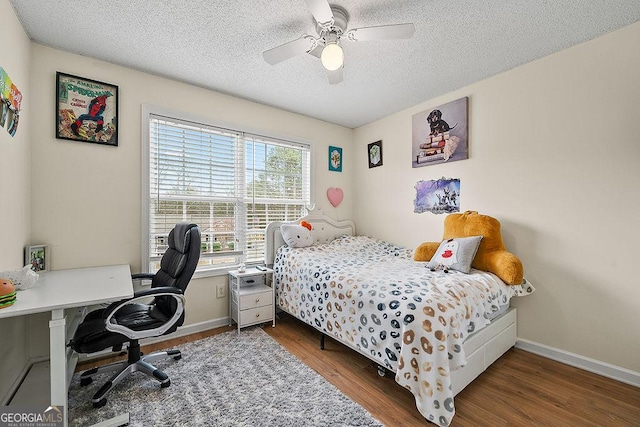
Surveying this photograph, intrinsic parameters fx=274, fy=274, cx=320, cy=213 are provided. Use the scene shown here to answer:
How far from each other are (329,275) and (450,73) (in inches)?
83.9

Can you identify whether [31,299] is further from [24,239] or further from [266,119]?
[266,119]

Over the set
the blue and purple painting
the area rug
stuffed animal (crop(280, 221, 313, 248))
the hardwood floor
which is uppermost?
the blue and purple painting

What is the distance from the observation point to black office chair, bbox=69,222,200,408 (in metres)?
1.62

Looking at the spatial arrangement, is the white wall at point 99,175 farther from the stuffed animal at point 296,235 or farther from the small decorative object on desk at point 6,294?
the small decorative object on desk at point 6,294

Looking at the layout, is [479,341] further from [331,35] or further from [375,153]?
[375,153]

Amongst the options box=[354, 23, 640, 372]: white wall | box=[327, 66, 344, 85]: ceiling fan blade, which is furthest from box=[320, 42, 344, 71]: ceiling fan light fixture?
box=[354, 23, 640, 372]: white wall

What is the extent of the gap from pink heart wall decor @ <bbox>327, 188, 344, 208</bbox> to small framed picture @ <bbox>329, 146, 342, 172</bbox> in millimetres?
296

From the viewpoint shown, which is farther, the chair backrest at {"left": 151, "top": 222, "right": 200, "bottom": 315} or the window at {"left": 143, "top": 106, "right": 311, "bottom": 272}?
the window at {"left": 143, "top": 106, "right": 311, "bottom": 272}

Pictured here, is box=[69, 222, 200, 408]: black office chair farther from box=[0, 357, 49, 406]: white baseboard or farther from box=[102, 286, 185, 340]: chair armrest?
box=[0, 357, 49, 406]: white baseboard

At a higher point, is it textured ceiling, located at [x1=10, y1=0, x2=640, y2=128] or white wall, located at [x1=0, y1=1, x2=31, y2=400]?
textured ceiling, located at [x1=10, y1=0, x2=640, y2=128]

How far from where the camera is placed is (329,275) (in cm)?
231

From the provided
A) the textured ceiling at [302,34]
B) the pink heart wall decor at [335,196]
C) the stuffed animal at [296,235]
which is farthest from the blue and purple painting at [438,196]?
the stuffed animal at [296,235]

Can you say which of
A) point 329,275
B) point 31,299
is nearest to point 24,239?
point 31,299
